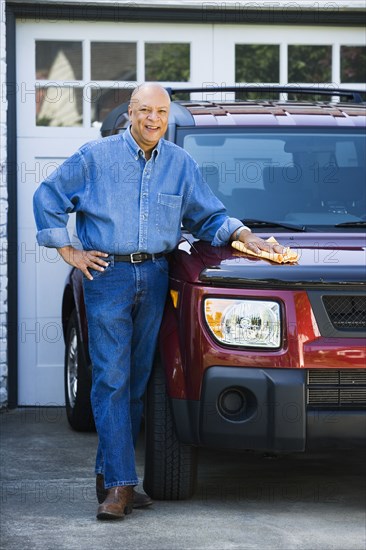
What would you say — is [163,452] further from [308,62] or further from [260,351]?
[308,62]

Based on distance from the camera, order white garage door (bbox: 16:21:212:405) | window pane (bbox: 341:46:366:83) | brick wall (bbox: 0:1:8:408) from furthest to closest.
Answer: window pane (bbox: 341:46:366:83)
white garage door (bbox: 16:21:212:405)
brick wall (bbox: 0:1:8:408)

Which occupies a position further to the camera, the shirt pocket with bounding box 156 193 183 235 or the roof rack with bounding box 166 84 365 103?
the roof rack with bounding box 166 84 365 103

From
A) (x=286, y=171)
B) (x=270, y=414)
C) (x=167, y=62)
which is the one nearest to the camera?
(x=270, y=414)

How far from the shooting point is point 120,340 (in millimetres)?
5145

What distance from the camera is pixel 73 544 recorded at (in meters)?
4.70

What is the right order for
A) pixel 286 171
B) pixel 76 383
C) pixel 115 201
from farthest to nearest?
pixel 76 383 → pixel 286 171 → pixel 115 201

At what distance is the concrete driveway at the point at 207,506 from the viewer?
4781mm

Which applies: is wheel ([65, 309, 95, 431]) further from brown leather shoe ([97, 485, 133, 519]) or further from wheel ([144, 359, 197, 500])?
brown leather shoe ([97, 485, 133, 519])

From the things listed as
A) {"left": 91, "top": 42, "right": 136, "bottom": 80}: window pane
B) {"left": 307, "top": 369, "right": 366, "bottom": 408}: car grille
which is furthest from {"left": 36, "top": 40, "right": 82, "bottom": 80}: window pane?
{"left": 307, "top": 369, "right": 366, "bottom": 408}: car grille

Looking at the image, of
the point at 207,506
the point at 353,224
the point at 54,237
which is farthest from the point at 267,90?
the point at 207,506

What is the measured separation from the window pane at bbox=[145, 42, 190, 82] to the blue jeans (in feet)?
11.7

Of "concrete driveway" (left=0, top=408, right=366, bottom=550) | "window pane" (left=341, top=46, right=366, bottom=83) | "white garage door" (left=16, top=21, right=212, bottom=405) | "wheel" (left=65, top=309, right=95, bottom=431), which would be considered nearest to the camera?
"concrete driveway" (left=0, top=408, right=366, bottom=550)

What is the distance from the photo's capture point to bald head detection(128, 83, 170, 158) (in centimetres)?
514

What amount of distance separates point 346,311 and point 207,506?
1122mm
